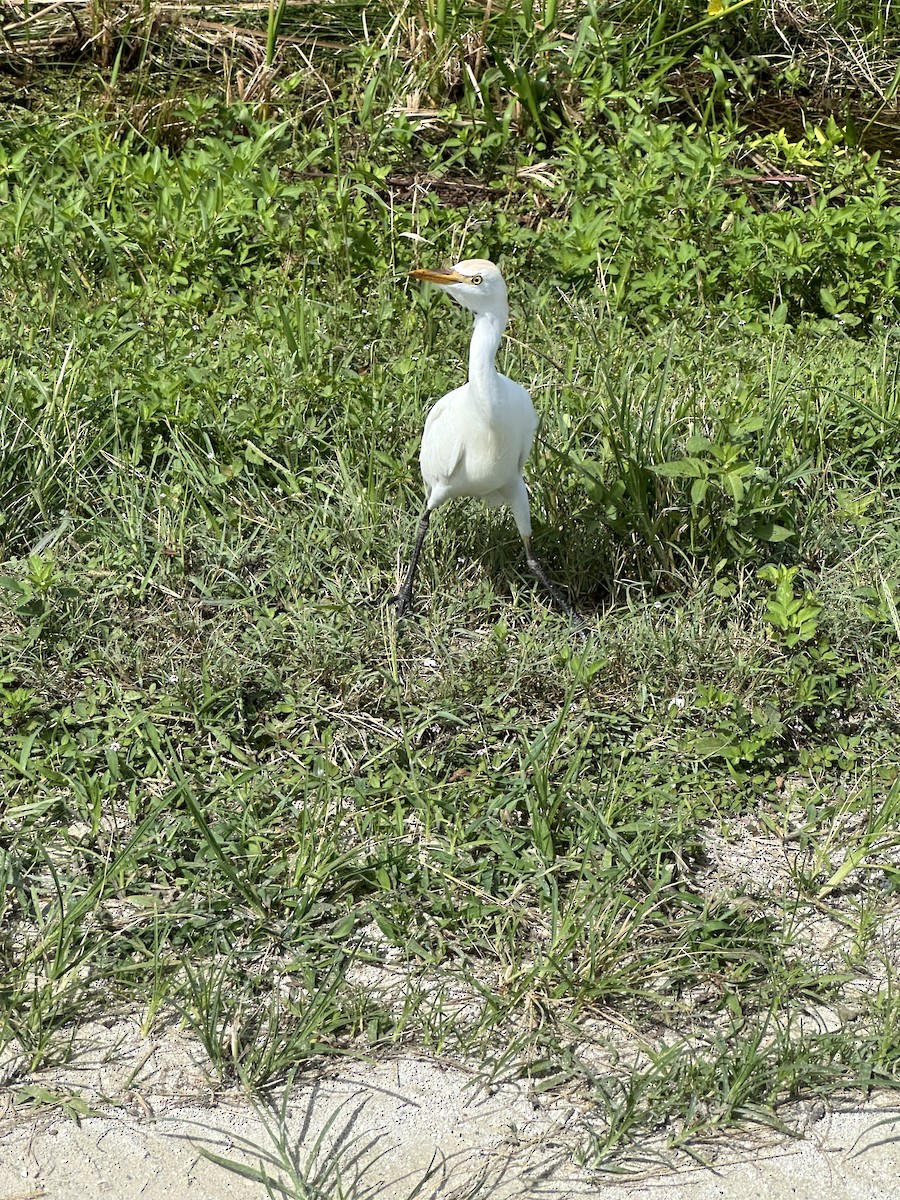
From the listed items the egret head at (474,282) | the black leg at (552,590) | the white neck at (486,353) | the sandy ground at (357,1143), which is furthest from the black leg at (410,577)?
the sandy ground at (357,1143)

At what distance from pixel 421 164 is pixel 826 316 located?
5.64 ft

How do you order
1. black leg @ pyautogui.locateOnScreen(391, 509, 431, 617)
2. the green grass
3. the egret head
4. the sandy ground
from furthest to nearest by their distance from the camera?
black leg @ pyautogui.locateOnScreen(391, 509, 431, 617) → the egret head → the green grass → the sandy ground

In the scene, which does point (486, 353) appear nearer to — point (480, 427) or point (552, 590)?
point (480, 427)

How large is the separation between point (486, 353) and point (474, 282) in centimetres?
17

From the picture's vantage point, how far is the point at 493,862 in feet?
9.96

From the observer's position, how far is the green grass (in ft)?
9.05

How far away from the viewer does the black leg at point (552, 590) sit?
3689 millimetres

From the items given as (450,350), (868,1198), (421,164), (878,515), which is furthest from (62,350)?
(868,1198)

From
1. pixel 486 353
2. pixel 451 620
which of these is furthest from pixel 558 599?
pixel 486 353

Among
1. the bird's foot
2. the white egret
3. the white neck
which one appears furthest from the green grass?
the white neck

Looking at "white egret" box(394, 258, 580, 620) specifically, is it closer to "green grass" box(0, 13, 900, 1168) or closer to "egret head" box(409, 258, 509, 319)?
"egret head" box(409, 258, 509, 319)

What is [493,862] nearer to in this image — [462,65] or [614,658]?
[614,658]

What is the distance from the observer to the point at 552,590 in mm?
3736

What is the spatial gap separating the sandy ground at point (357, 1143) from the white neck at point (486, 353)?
1573mm
